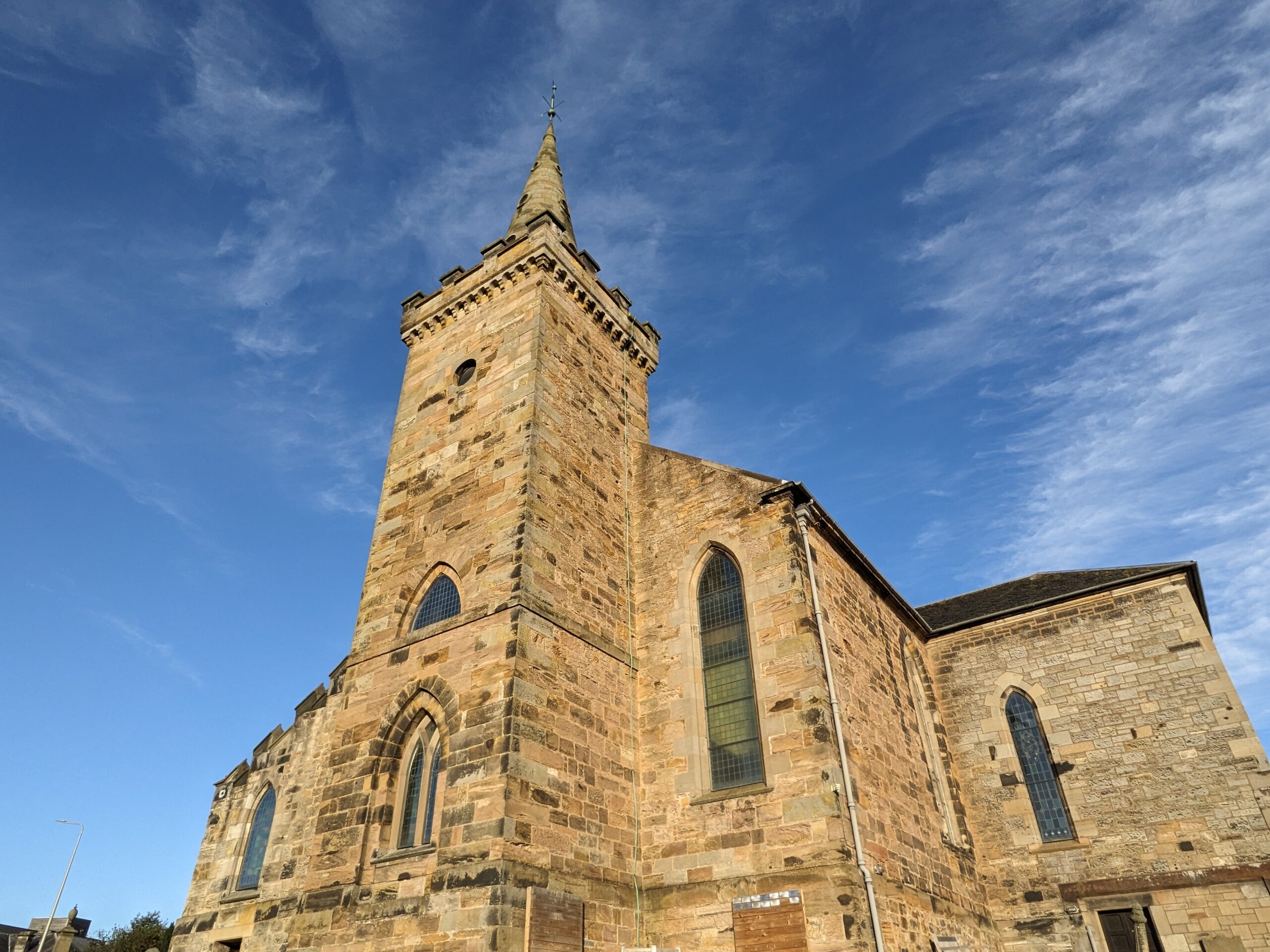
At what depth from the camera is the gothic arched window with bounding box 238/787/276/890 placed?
1493 centimetres

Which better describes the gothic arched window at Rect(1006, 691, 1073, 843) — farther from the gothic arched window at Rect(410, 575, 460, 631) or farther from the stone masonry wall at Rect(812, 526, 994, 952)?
the gothic arched window at Rect(410, 575, 460, 631)

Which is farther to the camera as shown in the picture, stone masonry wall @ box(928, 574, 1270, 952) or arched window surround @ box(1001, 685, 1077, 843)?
arched window surround @ box(1001, 685, 1077, 843)

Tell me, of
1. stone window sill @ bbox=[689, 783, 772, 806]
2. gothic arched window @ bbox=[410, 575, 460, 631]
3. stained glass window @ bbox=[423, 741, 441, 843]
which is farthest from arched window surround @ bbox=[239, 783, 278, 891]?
stone window sill @ bbox=[689, 783, 772, 806]

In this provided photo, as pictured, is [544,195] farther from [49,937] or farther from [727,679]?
[49,937]

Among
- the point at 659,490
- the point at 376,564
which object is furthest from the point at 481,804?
the point at 659,490

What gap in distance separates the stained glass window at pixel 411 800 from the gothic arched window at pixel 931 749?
8985mm

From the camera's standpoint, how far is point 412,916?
9.64 m

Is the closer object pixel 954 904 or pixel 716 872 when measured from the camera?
pixel 716 872

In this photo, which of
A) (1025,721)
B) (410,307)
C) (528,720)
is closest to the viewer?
(528,720)

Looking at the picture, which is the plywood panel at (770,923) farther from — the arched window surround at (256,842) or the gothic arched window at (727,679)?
the arched window surround at (256,842)

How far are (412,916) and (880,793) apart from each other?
21.5ft

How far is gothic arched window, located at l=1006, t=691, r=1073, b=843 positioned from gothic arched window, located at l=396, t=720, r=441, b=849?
11178 millimetres

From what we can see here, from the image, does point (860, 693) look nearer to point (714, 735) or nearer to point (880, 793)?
point (880, 793)

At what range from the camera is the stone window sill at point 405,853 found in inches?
395
